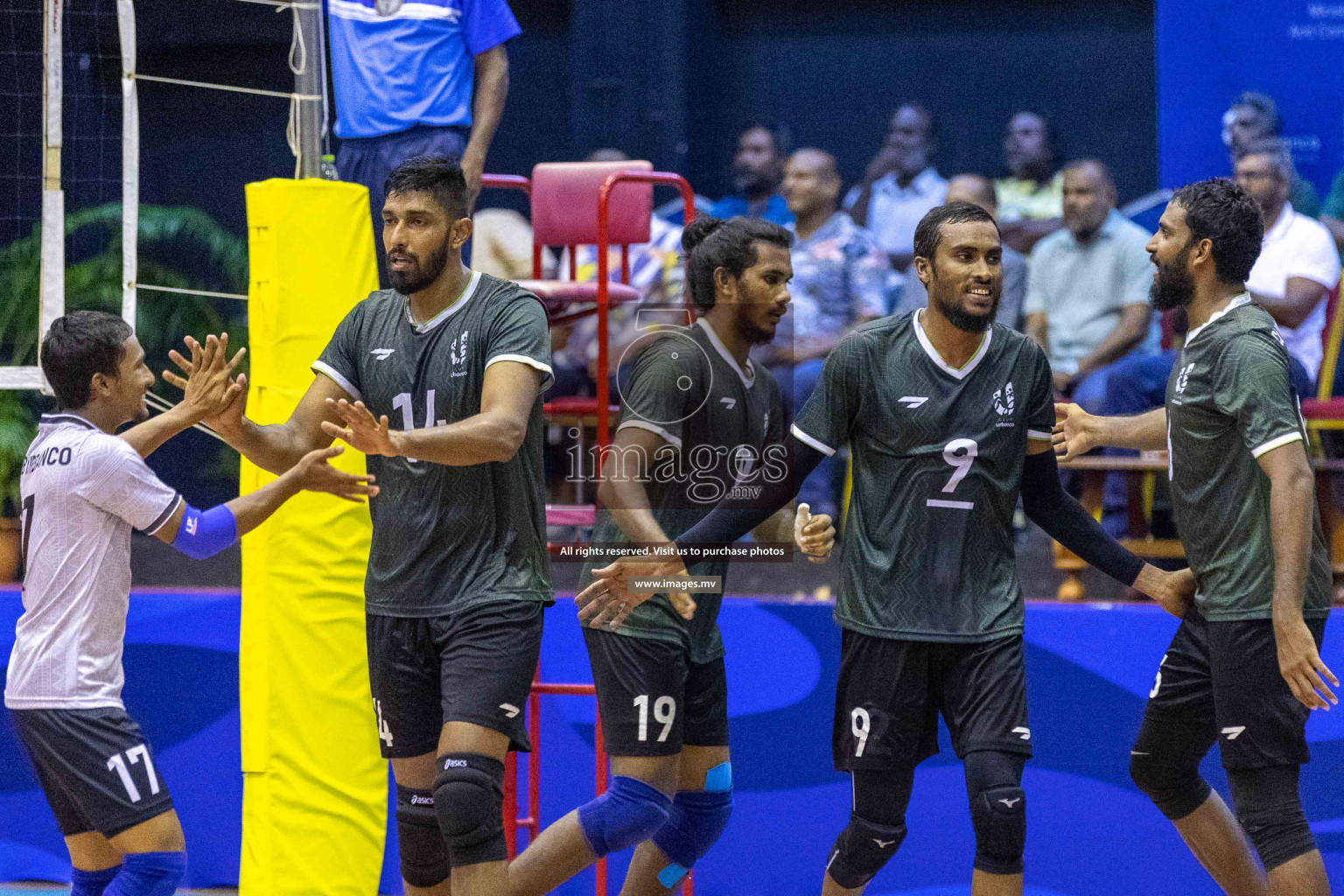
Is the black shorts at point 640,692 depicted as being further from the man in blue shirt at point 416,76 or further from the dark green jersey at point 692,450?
the man in blue shirt at point 416,76

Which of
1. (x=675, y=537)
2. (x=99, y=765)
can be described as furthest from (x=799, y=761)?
(x=99, y=765)

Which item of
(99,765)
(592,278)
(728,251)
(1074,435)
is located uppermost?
(592,278)

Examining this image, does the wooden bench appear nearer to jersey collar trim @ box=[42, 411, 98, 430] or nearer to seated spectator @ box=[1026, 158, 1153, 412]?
seated spectator @ box=[1026, 158, 1153, 412]

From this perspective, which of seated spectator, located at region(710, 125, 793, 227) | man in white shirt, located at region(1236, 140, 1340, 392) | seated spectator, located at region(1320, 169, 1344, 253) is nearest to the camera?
man in white shirt, located at region(1236, 140, 1340, 392)

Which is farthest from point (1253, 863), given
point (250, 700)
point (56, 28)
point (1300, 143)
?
point (56, 28)

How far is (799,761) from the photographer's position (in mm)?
5344

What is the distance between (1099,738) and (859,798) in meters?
1.56

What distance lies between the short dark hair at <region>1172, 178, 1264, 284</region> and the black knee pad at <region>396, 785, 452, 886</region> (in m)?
2.54

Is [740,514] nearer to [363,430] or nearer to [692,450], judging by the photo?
[692,450]

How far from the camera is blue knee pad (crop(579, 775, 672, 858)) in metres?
Result: 4.13

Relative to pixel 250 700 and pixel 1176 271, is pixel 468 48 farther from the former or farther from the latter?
pixel 1176 271

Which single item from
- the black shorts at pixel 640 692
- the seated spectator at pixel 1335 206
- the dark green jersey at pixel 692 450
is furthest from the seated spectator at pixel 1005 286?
the black shorts at pixel 640 692

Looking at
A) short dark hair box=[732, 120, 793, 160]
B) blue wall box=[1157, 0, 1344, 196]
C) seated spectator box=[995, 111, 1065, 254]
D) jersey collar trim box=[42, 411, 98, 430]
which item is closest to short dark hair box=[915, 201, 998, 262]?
jersey collar trim box=[42, 411, 98, 430]

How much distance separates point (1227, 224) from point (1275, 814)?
152cm
